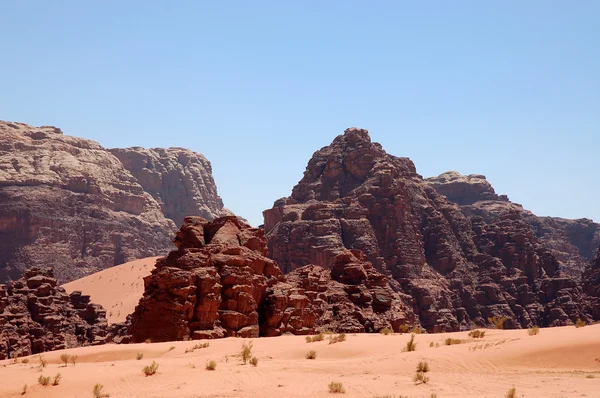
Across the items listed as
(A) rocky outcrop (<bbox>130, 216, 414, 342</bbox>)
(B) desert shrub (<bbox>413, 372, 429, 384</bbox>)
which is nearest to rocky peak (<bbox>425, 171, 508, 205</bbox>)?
(A) rocky outcrop (<bbox>130, 216, 414, 342</bbox>)

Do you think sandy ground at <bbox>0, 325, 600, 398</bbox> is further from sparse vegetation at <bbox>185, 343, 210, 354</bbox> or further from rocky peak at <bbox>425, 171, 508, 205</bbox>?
rocky peak at <bbox>425, 171, 508, 205</bbox>

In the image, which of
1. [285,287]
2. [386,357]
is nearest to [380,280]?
[285,287]

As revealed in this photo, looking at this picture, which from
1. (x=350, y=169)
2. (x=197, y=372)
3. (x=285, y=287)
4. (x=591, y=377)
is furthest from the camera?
(x=350, y=169)

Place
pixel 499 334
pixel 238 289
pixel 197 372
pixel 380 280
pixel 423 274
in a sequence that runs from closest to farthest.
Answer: pixel 197 372 < pixel 499 334 < pixel 238 289 < pixel 380 280 < pixel 423 274

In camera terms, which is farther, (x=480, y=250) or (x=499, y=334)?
(x=480, y=250)

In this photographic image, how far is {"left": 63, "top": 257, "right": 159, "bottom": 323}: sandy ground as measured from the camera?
208ft

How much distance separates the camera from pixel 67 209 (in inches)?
3666

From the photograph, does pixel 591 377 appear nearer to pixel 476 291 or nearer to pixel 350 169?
pixel 476 291

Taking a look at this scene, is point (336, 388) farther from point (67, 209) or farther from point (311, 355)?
point (67, 209)

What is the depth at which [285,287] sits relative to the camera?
3562 centimetres

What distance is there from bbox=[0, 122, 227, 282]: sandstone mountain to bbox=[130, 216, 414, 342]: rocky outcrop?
173ft

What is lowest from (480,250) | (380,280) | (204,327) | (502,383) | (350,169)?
(502,383)

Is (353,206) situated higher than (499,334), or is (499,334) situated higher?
(353,206)

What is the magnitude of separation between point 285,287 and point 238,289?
444 centimetres
